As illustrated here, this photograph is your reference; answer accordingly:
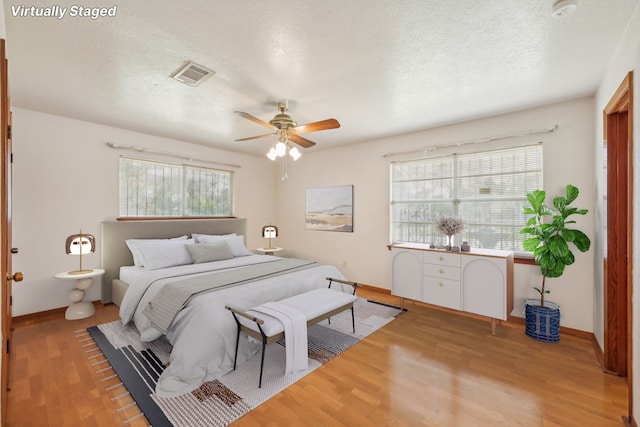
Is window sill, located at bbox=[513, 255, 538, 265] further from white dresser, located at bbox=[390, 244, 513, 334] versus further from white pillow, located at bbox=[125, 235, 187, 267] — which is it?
white pillow, located at bbox=[125, 235, 187, 267]

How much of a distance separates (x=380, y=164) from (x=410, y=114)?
1.26 m

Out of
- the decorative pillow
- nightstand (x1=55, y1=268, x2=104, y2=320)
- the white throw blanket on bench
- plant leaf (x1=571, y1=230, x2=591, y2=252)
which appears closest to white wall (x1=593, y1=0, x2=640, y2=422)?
plant leaf (x1=571, y1=230, x2=591, y2=252)

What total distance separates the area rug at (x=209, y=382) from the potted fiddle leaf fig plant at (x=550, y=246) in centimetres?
160

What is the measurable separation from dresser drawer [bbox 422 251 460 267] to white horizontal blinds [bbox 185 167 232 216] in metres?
3.78

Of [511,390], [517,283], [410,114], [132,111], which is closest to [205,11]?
[132,111]

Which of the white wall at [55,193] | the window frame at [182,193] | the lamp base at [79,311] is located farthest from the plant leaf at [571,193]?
the lamp base at [79,311]

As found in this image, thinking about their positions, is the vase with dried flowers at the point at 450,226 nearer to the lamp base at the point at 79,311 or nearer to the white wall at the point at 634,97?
the white wall at the point at 634,97

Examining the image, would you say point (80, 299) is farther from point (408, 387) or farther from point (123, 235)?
point (408, 387)

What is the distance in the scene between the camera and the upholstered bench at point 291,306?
2207mm

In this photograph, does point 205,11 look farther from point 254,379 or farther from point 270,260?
point 270,260

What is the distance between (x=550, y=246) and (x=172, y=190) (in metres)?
5.27

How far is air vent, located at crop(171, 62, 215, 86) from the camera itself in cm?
232

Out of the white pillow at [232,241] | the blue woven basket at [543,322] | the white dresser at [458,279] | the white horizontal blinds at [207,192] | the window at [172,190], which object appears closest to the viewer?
the blue woven basket at [543,322]

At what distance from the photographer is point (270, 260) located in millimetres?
4207
